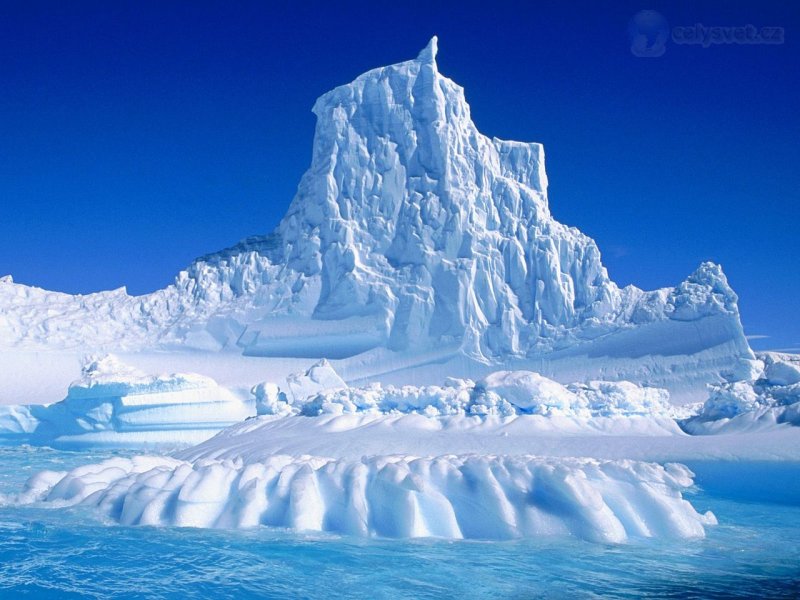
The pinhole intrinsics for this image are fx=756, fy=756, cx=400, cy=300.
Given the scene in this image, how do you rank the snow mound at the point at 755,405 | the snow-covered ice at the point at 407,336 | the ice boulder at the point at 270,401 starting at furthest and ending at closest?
1. the ice boulder at the point at 270,401
2. the snow-covered ice at the point at 407,336
3. the snow mound at the point at 755,405

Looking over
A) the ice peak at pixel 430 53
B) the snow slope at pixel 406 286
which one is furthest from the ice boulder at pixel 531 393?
the ice peak at pixel 430 53

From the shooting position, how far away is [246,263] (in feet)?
91.5

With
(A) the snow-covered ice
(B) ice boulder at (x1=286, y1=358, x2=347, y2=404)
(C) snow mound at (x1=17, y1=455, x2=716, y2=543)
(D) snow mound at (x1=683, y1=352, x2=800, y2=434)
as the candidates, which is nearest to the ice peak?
(A) the snow-covered ice

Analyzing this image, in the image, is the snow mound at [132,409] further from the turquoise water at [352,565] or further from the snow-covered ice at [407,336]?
the turquoise water at [352,565]

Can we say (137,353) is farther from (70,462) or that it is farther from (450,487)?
(450,487)

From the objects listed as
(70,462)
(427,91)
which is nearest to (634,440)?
(70,462)

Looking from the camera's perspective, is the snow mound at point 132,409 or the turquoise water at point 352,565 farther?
the snow mound at point 132,409

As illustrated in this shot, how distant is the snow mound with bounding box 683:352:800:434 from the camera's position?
43.5 feet

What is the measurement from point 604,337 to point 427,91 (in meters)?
10.7

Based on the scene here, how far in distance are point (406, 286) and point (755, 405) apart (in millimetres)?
13577

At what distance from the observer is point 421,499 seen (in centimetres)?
688

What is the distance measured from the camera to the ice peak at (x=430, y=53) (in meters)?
27.3

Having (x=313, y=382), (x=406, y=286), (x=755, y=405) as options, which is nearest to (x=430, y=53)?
(x=406, y=286)

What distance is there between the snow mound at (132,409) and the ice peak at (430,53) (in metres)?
14.2
